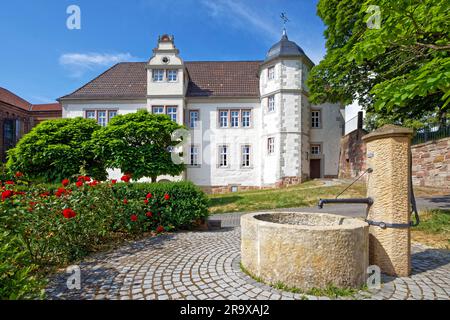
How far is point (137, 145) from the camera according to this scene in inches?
515

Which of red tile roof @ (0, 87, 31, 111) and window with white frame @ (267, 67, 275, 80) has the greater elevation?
red tile roof @ (0, 87, 31, 111)

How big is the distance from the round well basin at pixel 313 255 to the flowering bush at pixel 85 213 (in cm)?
340

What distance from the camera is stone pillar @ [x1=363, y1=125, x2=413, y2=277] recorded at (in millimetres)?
3404

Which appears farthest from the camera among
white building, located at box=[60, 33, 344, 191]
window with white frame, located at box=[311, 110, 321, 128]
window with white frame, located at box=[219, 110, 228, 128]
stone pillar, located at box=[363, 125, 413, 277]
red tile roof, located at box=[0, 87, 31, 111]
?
red tile roof, located at box=[0, 87, 31, 111]

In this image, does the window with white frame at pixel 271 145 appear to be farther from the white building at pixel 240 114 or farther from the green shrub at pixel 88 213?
the green shrub at pixel 88 213

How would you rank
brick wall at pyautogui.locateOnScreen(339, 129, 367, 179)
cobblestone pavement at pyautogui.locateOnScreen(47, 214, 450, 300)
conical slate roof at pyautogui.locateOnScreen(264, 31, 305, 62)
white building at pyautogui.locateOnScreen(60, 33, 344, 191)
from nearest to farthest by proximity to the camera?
1. cobblestone pavement at pyautogui.locateOnScreen(47, 214, 450, 300)
2. brick wall at pyautogui.locateOnScreen(339, 129, 367, 179)
3. conical slate roof at pyautogui.locateOnScreen(264, 31, 305, 62)
4. white building at pyautogui.locateOnScreen(60, 33, 344, 191)

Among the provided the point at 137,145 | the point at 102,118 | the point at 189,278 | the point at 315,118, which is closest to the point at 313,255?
the point at 189,278

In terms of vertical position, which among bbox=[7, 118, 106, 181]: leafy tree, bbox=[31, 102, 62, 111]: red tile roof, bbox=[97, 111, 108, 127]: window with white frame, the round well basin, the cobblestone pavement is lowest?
the cobblestone pavement

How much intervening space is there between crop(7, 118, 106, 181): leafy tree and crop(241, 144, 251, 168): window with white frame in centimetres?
1123

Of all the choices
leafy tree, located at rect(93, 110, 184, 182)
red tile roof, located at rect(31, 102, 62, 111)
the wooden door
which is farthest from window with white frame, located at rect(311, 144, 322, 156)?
red tile roof, located at rect(31, 102, 62, 111)

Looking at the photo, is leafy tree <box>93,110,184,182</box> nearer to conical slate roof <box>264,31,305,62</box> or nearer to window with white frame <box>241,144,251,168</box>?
window with white frame <box>241,144,251,168</box>

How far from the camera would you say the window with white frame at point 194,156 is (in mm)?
19766

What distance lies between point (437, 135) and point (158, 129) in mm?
16831

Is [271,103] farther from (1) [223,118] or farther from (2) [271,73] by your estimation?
(1) [223,118]
